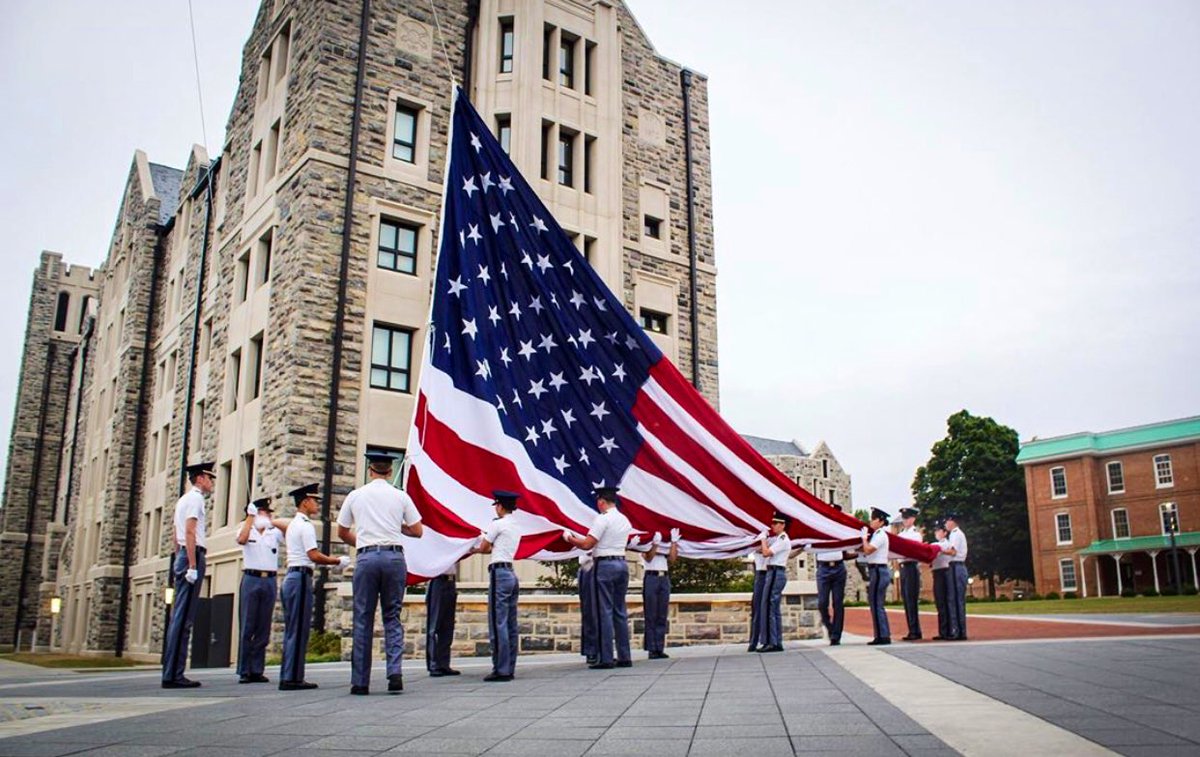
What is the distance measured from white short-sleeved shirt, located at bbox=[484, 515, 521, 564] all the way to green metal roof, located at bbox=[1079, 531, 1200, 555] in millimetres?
49596

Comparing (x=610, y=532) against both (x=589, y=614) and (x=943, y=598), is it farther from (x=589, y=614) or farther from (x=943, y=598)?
(x=943, y=598)

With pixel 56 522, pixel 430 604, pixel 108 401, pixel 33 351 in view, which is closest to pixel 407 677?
pixel 430 604

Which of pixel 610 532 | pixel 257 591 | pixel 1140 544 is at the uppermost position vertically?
pixel 1140 544

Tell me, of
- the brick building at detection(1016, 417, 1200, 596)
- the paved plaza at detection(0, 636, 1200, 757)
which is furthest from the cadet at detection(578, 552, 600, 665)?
the brick building at detection(1016, 417, 1200, 596)

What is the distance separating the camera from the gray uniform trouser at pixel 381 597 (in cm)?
903

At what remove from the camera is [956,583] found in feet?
51.9

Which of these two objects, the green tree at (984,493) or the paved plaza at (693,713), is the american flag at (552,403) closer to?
the paved plaza at (693,713)

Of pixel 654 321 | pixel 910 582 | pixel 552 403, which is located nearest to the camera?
pixel 552 403

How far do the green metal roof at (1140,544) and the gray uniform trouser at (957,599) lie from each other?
40.8m

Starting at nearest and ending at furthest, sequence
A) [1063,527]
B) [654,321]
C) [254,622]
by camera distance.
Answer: [254,622]
[654,321]
[1063,527]

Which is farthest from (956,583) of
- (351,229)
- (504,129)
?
(504,129)

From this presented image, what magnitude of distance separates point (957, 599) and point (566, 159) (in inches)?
625

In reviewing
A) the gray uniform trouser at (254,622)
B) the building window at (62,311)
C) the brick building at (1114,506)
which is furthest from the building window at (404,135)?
the brick building at (1114,506)

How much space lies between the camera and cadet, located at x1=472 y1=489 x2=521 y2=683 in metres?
10.1
